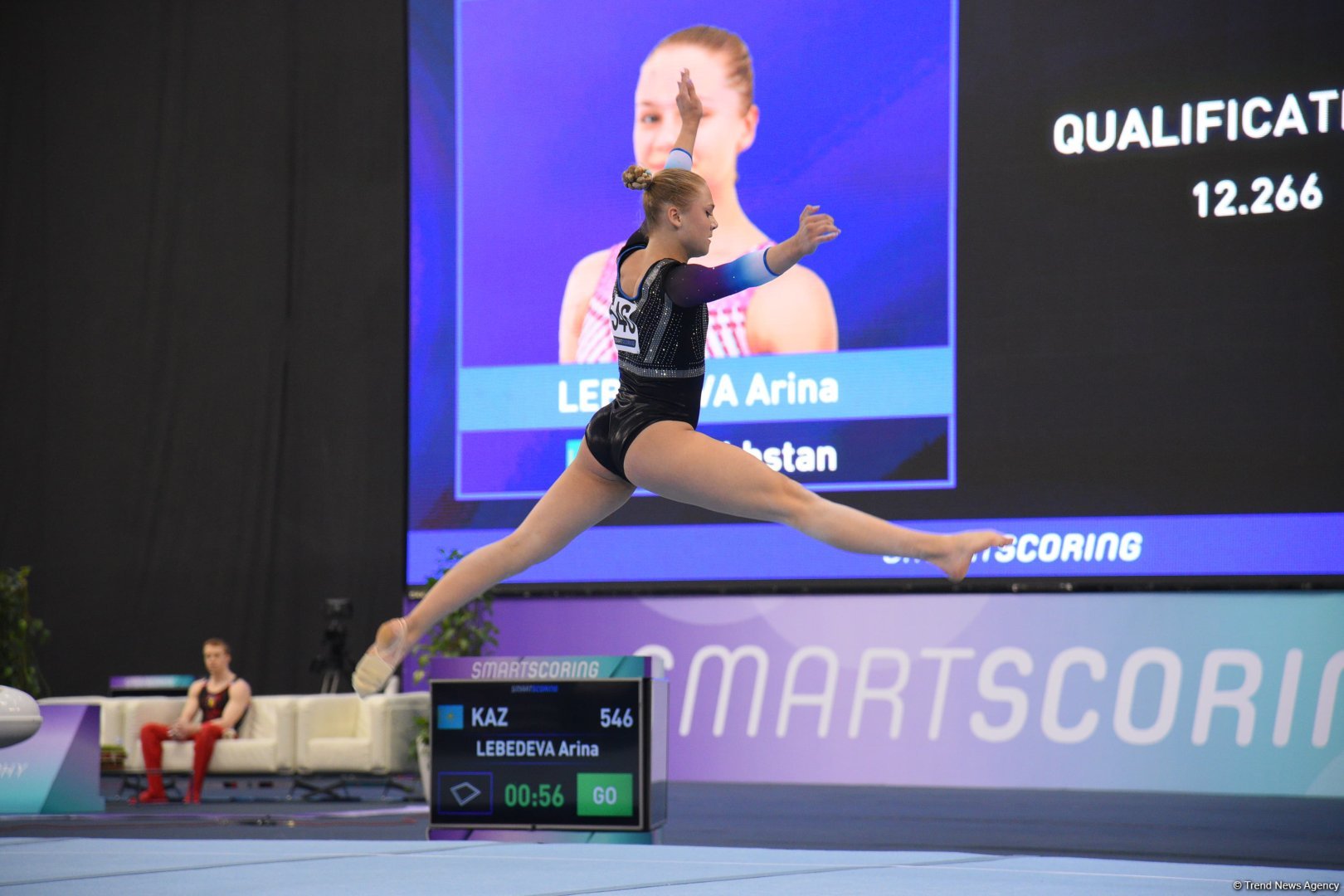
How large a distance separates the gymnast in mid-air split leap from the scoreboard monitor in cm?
214

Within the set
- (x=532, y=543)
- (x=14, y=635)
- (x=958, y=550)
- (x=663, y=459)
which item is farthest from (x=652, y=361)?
(x=14, y=635)

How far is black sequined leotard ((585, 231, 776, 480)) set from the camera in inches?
134

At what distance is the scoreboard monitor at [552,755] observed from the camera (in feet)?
18.2

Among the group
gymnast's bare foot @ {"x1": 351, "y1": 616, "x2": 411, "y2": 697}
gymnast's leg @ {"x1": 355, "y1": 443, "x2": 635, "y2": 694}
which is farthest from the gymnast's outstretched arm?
gymnast's bare foot @ {"x1": 351, "y1": 616, "x2": 411, "y2": 697}

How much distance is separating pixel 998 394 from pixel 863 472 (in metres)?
0.81

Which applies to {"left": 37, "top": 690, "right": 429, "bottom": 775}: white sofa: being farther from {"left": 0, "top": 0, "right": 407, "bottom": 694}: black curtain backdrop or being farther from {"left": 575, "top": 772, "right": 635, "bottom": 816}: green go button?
{"left": 575, "top": 772, "right": 635, "bottom": 816}: green go button

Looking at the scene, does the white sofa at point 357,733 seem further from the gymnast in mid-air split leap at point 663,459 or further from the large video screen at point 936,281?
the gymnast in mid-air split leap at point 663,459

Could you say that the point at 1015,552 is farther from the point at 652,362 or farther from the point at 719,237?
the point at 652,362

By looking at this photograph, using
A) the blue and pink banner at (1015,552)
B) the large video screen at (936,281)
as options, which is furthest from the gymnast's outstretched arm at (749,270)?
the large video screen at (936,281)

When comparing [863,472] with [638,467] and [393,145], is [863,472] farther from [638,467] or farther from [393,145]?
[638,467]

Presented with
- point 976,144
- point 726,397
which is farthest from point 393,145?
point 976,144

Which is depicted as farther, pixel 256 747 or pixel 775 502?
pixel 256 747

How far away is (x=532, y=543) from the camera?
346 centimetres

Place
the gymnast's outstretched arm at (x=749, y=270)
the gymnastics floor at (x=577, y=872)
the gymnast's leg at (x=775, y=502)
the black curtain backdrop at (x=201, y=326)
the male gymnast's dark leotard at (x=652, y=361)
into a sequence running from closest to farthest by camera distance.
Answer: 1. the gymnast's outstretched arm at (x=749, y=270)
2. the gymnast's leg at (x=775, y=502)
3. the male gymnast's dark leotard at (x=652, y=361)
4. the gymnastics floor at (x=577, y=872)
5. the black curtain backdrop at (x=201, y=326)
